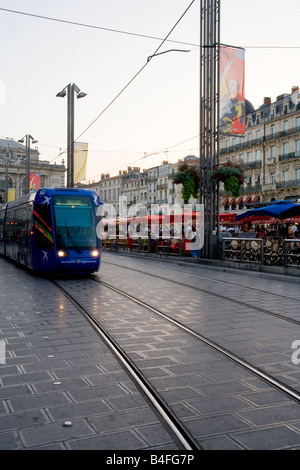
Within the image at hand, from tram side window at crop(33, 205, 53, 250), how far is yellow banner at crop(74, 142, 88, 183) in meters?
7.31

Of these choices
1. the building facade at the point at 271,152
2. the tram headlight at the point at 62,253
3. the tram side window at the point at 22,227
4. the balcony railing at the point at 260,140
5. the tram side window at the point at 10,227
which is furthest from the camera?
the balcony railing at the point at 260,140

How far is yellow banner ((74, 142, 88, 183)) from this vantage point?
20.8 metres

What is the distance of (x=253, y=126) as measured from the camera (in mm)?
59094

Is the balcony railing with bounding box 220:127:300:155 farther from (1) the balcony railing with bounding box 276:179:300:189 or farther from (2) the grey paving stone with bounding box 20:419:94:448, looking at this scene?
(2) the grey paving stone with bounding box 20:419:94:448

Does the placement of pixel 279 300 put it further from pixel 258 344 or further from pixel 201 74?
pixel 201 74

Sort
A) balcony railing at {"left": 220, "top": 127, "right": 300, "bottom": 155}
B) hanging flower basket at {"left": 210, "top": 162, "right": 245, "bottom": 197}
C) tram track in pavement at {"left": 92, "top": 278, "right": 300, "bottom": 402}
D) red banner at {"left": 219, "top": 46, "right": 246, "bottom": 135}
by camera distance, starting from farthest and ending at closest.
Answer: balcony railing at {"left": 220, "top": 127, "right": 300, "bottom": 155}, hanging flower basket at {"left": 210, "top": 162, "right": 245, "bottom": 197}, red banner at {"left": 219, "top": 46, "right": 246, "bottom": 135}, tram track in pavement at {"left": 92, "top": 278, "right": 300, "bottom": 402}

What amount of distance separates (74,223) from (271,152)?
151 feet

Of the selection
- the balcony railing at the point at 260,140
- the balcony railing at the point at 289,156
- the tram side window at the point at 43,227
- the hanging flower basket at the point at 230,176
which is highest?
the balcony railing at the point at 260,140

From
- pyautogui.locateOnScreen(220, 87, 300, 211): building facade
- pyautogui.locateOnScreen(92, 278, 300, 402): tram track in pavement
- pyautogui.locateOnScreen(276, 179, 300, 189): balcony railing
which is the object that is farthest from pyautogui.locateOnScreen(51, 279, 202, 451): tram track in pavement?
pyautogui.locateOnScreen(276, 179, 300, 189): balcony railing

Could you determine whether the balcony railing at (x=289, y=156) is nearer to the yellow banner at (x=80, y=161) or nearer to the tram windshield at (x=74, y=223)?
the yellow banner at (x=80, y=161)

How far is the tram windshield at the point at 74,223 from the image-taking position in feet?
43.4

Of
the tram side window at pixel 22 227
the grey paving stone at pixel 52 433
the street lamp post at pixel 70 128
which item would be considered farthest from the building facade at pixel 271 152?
the grey paving stone at pixel 52 433

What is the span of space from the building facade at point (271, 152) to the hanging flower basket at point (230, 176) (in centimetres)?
3085

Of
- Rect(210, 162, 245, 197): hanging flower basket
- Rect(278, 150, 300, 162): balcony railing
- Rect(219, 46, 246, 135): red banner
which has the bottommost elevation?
Rect(210, 162, 245, 197): hanging flower basket
